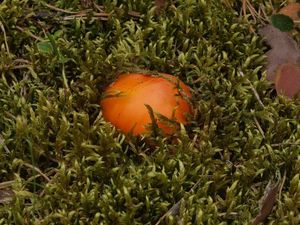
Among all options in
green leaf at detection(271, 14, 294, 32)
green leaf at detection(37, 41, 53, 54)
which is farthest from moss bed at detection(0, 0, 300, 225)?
green leaf at detection(271, 14, 294, 32)

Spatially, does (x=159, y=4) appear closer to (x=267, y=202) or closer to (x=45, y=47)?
(x=45, y=47)

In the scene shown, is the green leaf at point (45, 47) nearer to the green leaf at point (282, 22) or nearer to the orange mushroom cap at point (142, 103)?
the orange mushroom cap at point (142, 103)

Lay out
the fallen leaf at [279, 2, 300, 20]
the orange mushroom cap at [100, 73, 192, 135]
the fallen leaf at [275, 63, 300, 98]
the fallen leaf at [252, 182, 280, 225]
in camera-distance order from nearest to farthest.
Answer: the fallen leaf at [252, 182, 280, 225] → the orange mushroom cap at [100, 73, 192, 135] → the fallen leaf at [275, 63, 300, 98] → the fallen leaf at [279, 2, 300, 20]

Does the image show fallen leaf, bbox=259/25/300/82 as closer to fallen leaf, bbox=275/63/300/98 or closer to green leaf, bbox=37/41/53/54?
fallen leaf, bbox=275/63/300/98

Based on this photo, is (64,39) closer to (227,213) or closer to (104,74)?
(104,74)

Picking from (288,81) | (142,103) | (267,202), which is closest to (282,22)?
(288,81)

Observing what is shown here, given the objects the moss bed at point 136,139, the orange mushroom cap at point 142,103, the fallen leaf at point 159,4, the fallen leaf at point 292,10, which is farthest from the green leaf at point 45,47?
the fallen leaf at point 292,10

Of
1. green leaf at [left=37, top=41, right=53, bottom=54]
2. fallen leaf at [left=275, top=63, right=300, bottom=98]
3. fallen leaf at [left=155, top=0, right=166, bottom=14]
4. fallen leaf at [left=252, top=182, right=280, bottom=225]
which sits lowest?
fallen leaf at [left=252, top=182, right=280, bottom=225]

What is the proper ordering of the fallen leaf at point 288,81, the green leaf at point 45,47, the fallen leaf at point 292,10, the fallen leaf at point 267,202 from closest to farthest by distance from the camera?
the fallen leaf at point 267,202, the fallen leaf at point 288,81, the green leaf at point 45,47, the fallen leaf at point 292,10
